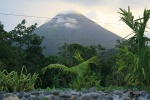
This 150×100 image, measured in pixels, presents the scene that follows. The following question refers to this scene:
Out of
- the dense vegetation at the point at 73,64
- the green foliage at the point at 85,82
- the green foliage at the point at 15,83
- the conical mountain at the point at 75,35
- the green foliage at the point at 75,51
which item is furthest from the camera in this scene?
the conical mountain at the point at 75,35

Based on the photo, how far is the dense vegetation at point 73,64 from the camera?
655cm

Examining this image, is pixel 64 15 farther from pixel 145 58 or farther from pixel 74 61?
pixel 145 58

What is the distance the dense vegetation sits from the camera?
258 inches

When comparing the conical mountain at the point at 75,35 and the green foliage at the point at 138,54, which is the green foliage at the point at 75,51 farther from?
the conical mountain at the point at 75,35

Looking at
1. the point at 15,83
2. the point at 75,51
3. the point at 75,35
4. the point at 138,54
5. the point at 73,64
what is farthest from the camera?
the point at 75,35

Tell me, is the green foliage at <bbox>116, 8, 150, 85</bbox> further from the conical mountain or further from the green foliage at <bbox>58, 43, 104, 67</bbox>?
the conical mountain

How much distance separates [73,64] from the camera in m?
16.5

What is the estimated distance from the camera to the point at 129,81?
22.3ft

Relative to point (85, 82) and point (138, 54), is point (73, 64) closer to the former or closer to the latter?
point (85, 82)

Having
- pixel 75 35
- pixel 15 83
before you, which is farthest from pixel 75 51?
pixel 75 35

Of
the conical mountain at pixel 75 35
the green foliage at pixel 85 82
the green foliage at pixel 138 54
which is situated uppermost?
the conical mountain at pixel 75 35

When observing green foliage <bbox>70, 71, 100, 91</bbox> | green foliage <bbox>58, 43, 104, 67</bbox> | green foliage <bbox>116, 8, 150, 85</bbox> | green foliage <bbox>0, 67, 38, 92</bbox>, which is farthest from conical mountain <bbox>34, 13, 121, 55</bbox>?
green foliage <bbox>0, 67, 38, 92</bbox>

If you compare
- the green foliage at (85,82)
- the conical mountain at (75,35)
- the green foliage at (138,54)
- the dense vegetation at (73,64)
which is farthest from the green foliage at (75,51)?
the conical mountain at (75,35)

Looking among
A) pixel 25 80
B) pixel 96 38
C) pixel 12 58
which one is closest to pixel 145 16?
pixel 25 80
